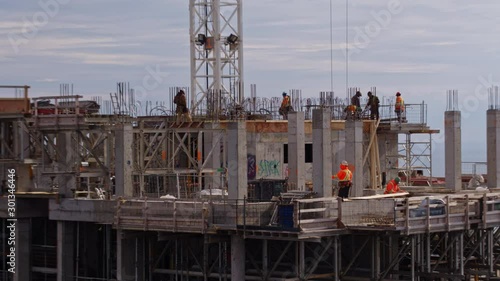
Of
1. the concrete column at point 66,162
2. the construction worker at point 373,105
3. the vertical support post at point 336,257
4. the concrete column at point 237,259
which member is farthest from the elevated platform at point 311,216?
the construction worker at point 373,105

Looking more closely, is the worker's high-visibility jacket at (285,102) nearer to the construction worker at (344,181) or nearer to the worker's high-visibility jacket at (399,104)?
the worker's high-visibility jacket at (399,104)

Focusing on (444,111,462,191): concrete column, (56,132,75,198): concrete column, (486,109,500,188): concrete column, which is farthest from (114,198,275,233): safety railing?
(486,109,500,188): concrete column

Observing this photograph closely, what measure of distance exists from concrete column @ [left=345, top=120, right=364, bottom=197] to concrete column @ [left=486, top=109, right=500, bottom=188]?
18.7 feet

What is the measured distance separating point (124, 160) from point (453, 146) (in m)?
11.9

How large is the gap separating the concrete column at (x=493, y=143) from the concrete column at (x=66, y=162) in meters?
15.1

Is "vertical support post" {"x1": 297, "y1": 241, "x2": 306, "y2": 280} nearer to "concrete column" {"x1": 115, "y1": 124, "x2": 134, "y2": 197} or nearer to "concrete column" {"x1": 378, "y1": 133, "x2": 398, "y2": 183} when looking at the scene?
"concrete column" {"x1": 115, "y1": 124, "x2": 134, "y2": 197}

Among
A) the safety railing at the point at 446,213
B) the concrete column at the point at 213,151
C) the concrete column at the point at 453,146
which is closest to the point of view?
the safety railing at the point at 446,213

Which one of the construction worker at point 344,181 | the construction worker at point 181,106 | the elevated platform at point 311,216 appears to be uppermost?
the construction worker at point 181,106

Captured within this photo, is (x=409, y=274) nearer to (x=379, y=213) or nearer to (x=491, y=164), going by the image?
(x=379, y=213)

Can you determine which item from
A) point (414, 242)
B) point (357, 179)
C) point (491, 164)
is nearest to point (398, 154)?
point (491, 164)

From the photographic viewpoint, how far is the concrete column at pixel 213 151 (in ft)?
145

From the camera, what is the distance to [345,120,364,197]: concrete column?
40.1m

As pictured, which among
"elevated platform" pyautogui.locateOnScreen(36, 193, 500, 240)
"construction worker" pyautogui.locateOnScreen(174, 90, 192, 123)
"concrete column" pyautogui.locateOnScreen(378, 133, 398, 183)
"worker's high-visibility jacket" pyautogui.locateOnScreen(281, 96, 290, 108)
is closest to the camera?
"elevated platform" pyautogui.locateOnScreen(36, 193, 500, 240)

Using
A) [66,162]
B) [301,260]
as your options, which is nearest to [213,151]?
[66,162]
